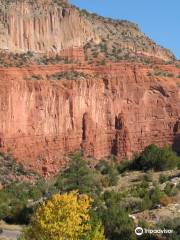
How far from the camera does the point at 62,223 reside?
26906 millimetres

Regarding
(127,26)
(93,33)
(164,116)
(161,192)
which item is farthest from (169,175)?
(127,26)

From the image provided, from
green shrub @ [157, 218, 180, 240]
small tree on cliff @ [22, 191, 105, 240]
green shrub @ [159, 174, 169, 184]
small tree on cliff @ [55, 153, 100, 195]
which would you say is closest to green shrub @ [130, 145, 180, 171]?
small tree on cliff @ [55, 153, 100, 195]

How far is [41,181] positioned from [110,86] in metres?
16.5

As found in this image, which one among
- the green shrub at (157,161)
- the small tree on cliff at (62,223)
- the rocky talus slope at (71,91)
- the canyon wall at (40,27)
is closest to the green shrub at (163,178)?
the green shrub at (157,161)

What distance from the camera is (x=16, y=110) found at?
6600cm

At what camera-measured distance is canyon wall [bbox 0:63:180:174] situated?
66000mm

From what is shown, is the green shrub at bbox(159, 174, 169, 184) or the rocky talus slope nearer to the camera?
the green shrub at bbox(159, 174, 169, 184)

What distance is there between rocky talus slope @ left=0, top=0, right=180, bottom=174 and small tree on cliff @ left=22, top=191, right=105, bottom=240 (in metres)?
36.9

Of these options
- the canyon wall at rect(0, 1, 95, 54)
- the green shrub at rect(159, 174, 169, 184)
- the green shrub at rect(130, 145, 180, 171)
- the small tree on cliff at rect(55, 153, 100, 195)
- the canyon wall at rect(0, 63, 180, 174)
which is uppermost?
the canyon wall at rect(0, 1, 95, 54)

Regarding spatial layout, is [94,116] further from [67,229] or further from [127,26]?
[67,229]

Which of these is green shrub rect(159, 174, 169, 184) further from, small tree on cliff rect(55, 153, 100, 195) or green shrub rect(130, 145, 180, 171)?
green shrub rect(130, 145, 180, 171)

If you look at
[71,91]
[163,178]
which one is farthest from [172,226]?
[71,91]

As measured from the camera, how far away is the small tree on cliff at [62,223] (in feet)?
88.0

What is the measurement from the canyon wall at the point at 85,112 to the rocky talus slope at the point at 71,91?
3.5 inches
